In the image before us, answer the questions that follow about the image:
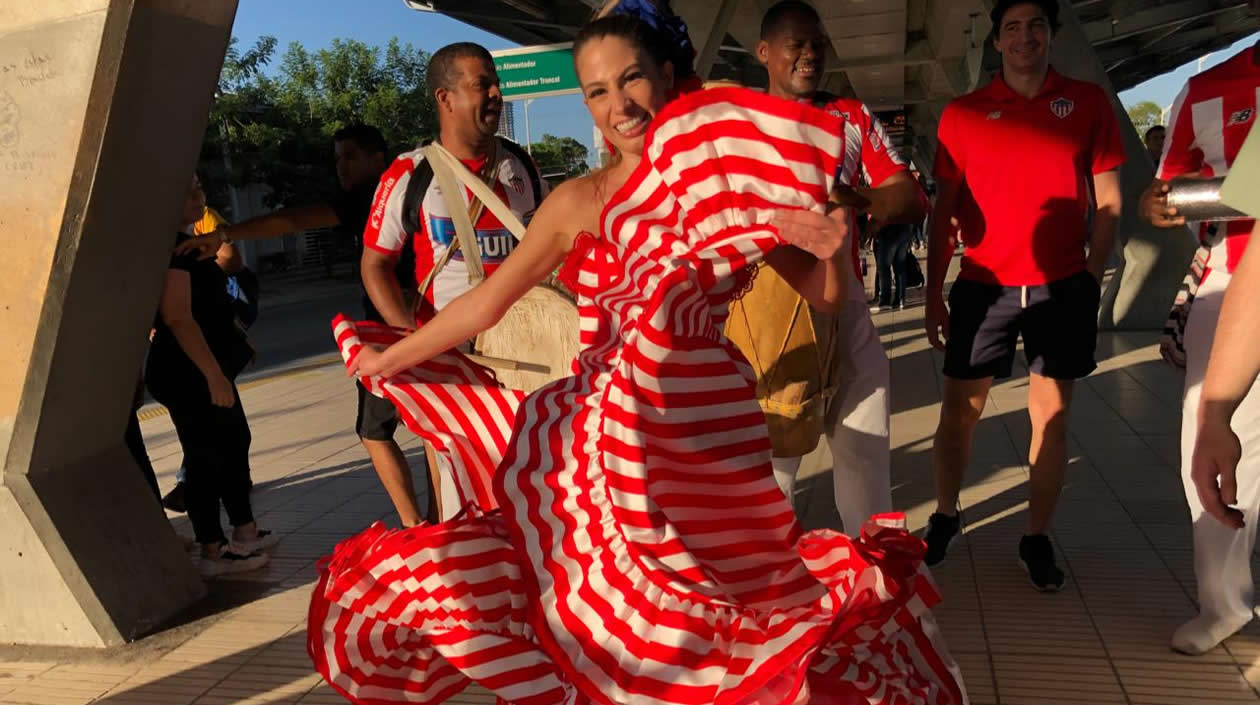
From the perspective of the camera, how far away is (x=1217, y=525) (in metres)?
3.35

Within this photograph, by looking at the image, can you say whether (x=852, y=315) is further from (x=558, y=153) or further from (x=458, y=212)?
(x=558, y=153)

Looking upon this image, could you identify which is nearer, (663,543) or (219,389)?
(663,543)

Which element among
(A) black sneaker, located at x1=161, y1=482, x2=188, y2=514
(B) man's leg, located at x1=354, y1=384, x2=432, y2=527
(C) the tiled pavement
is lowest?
(C) the tiled pavement

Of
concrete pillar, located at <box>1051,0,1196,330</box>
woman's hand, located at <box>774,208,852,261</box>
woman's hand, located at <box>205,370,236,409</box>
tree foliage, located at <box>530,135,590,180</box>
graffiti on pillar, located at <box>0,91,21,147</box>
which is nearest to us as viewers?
woman's hand, located at <box>774,208,852,261</box>

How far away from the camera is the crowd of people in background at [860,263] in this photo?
263 centimetres

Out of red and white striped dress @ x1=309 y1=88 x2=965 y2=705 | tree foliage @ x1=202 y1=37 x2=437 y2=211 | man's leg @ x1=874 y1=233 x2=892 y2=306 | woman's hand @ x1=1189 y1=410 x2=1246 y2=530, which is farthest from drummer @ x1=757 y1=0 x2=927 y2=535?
tree foliage @ x1=202 y1=37 x2=437 y2=211

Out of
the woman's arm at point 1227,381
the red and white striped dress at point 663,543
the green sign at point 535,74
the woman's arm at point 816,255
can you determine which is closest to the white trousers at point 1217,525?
the red and white striped dress at point 663,543

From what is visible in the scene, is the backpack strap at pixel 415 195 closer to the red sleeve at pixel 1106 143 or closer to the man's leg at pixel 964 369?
the man's leg at pixel 964 369

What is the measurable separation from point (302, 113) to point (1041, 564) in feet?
129

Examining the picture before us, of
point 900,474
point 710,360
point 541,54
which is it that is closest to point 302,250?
point 541,54

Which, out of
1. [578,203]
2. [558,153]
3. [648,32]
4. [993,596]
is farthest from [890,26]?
[558,153]

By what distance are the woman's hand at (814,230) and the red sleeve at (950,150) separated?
6.60 feet

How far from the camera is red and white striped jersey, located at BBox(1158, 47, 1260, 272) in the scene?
320 centimetres

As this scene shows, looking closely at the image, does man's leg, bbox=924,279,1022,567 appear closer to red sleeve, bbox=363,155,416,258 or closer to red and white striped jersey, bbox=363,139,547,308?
red and white striped jersey, bbox=363,139,547,308
